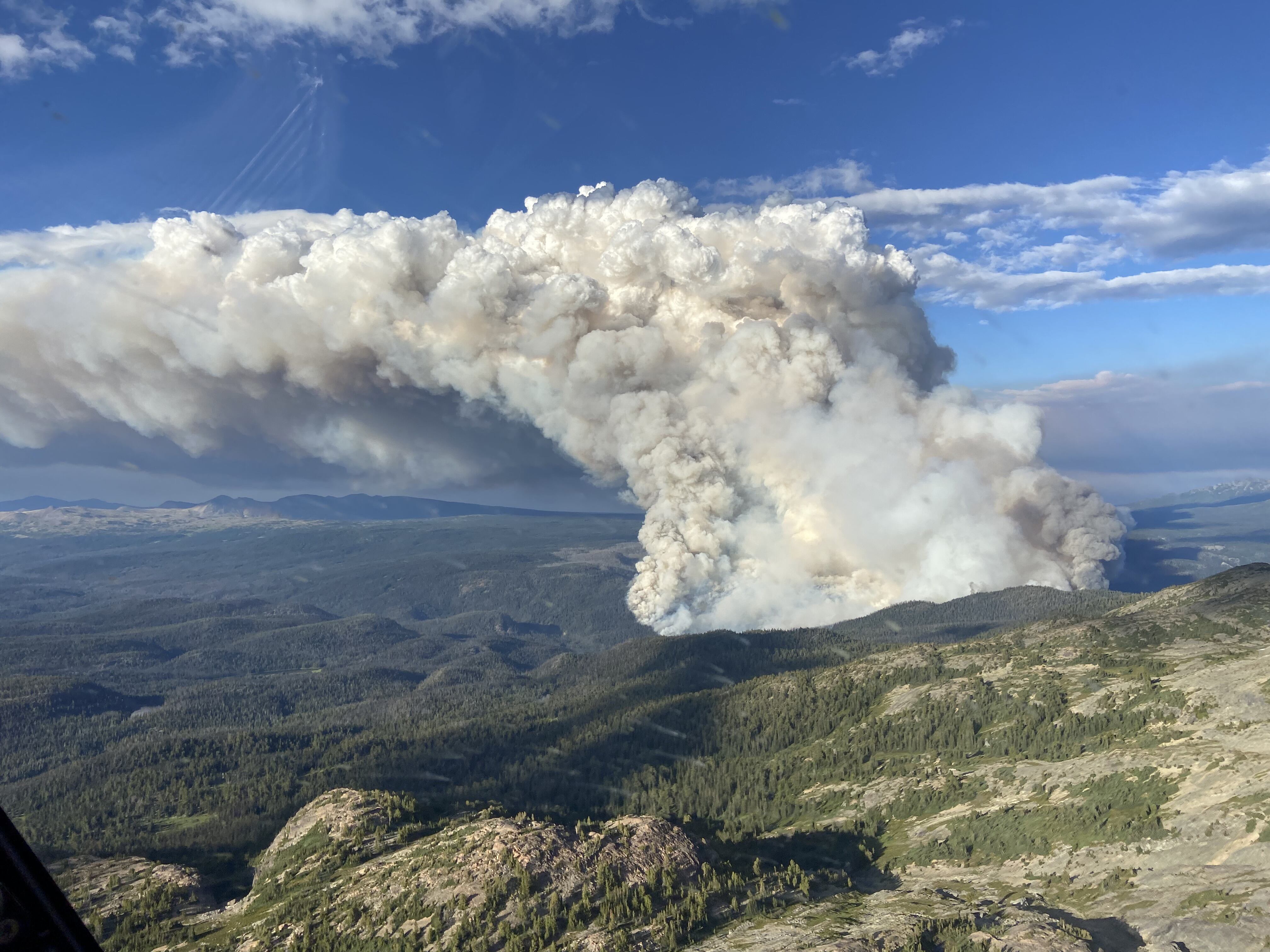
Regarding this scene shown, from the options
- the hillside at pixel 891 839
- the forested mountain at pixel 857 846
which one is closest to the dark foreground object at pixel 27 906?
the forested mountain at pixel 857 846

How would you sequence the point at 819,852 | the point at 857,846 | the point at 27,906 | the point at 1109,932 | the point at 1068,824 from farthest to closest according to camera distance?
the point at 857,846
the point at 819,852
the point at 1068,824
the point at 1109,932
the point at 27,906

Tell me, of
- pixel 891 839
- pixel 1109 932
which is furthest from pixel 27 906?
pixel 891 839

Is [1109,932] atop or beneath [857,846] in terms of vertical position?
atop

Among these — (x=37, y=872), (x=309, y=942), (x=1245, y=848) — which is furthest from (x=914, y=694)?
(x=37, y=872)

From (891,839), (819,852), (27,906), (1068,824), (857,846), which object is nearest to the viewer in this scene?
(27,906)

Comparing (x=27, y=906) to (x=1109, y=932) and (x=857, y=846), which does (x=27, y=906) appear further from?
(x=857, y=846)

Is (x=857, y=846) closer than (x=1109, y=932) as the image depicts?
No

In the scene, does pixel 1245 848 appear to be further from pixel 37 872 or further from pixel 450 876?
pixel 37 872

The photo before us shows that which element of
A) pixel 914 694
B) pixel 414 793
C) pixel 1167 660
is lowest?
pixel 414 793

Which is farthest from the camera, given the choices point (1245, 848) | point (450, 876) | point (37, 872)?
point (450, 876)
